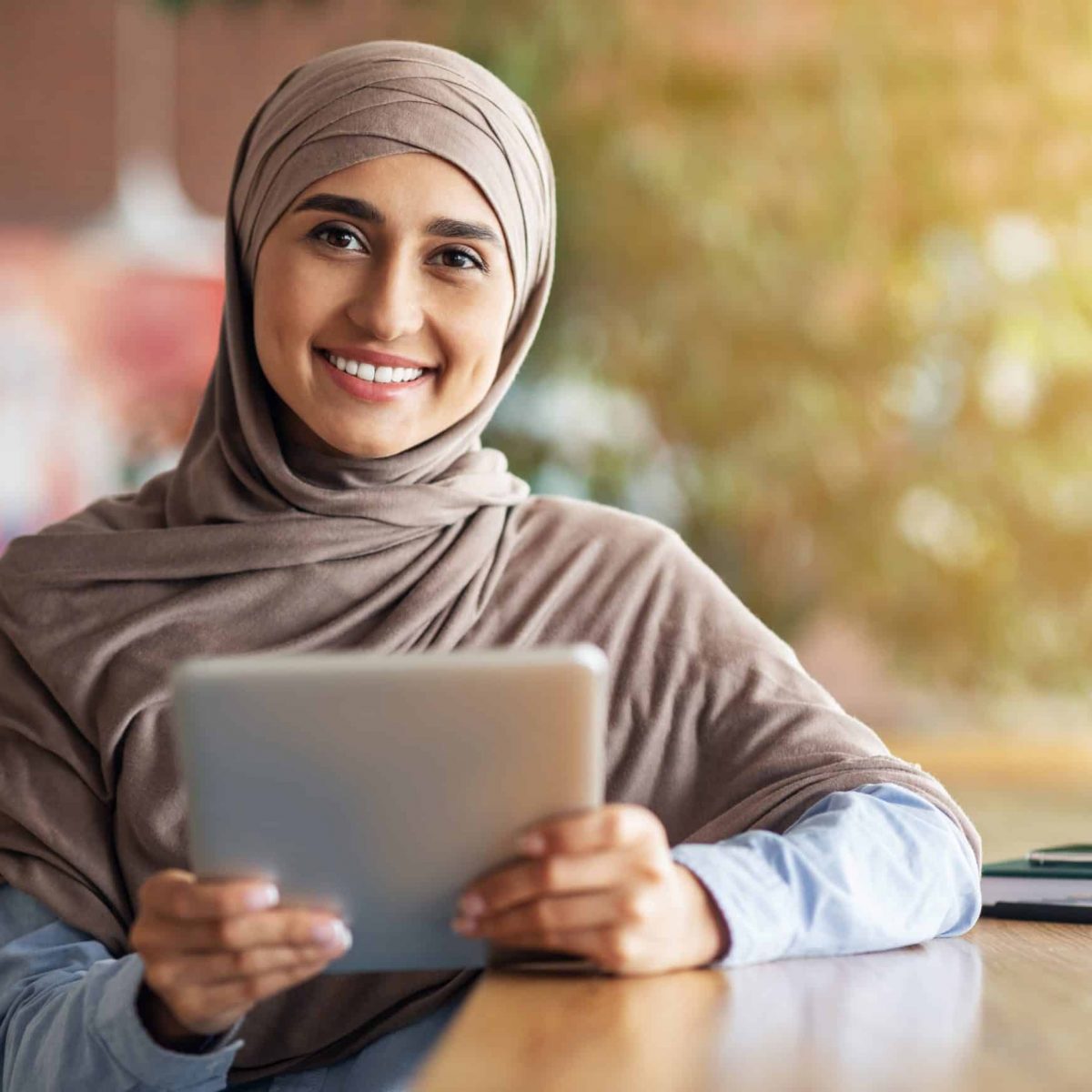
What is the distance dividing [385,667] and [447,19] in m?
4.99

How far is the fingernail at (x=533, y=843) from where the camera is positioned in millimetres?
947

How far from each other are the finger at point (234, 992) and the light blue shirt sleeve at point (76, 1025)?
76 mm

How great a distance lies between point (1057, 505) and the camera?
5.07m

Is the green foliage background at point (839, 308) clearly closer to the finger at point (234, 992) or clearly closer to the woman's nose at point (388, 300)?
the woman's nose at point (388, 300)

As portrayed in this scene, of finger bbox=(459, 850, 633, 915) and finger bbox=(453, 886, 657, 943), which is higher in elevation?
finger bbox=(459, 850, 633, 915)

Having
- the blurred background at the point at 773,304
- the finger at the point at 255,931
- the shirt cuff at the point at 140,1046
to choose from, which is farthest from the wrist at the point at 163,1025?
the blurred background at the point at 773,304

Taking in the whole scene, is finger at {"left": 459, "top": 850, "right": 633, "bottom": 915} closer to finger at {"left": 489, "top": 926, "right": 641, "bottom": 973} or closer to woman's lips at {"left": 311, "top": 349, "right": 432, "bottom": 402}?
finger at {"left": 489, "top": 926, "right": 641, "bottom": 973}

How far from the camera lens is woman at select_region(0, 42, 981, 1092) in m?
1.33

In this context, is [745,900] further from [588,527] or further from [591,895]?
[588,527]

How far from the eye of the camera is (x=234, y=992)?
3.25 feet

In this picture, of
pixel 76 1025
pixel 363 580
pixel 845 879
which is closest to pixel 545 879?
pixel 845 879

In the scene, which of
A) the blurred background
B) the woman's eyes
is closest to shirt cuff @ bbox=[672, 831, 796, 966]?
the woman's eyes

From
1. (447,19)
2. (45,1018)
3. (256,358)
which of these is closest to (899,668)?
(447,19)

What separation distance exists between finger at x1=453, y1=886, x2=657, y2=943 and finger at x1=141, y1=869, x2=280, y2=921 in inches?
4.8
